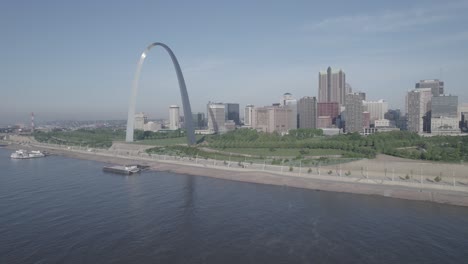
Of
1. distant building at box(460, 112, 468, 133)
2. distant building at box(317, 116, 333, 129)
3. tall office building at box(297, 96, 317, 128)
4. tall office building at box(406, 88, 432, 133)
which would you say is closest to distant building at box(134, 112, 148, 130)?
tall office building at box(297, 96, 317, 128)

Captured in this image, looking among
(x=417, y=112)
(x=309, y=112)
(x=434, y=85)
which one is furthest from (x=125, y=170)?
(x=434, y=85)

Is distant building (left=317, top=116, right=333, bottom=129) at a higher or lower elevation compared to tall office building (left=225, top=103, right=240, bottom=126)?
lower

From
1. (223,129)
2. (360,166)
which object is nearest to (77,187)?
(360,166)

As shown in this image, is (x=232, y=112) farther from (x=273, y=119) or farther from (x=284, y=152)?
(x=284, y=152)

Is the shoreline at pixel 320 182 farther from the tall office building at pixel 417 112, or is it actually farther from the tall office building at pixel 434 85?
the tall office building at pixel 434 85

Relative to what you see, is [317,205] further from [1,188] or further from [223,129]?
[223,129]

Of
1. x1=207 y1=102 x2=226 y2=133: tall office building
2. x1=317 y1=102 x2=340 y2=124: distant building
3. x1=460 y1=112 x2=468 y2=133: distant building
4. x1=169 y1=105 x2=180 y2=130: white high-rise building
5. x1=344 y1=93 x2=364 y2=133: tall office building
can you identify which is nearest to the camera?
x1=344 y1=93 x2=364 y2=133: tall office building

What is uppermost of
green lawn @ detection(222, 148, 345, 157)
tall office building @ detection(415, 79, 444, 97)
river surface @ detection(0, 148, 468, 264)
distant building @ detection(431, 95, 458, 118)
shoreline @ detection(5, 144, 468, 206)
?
tall office building @ detection(415, 79, 444, 97)

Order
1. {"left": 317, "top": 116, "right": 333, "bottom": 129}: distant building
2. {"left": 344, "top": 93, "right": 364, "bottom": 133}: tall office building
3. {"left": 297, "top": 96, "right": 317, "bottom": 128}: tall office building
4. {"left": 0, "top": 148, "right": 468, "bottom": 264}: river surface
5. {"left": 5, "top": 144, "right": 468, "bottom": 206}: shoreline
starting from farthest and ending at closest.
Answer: {"left": 297, "top": 96, "right": 317, "bottom": 128}: tall office building
{"left": 317, "top": 116, "right": 333, "bottom": 129}: distant building
{"left": 344, "top": 93, "right": 364, "bottom": 133}: tall office building
{"left": 5, "top": 144, "right": 468, "bottom": 206}: shoreline
{"left": 0, "top": 148, "right": 468, "bottom": 264}: river surface

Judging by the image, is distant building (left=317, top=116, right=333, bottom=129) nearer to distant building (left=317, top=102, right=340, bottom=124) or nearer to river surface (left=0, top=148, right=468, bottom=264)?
distant building (left=317, top=102, right=340, bottom=124)
